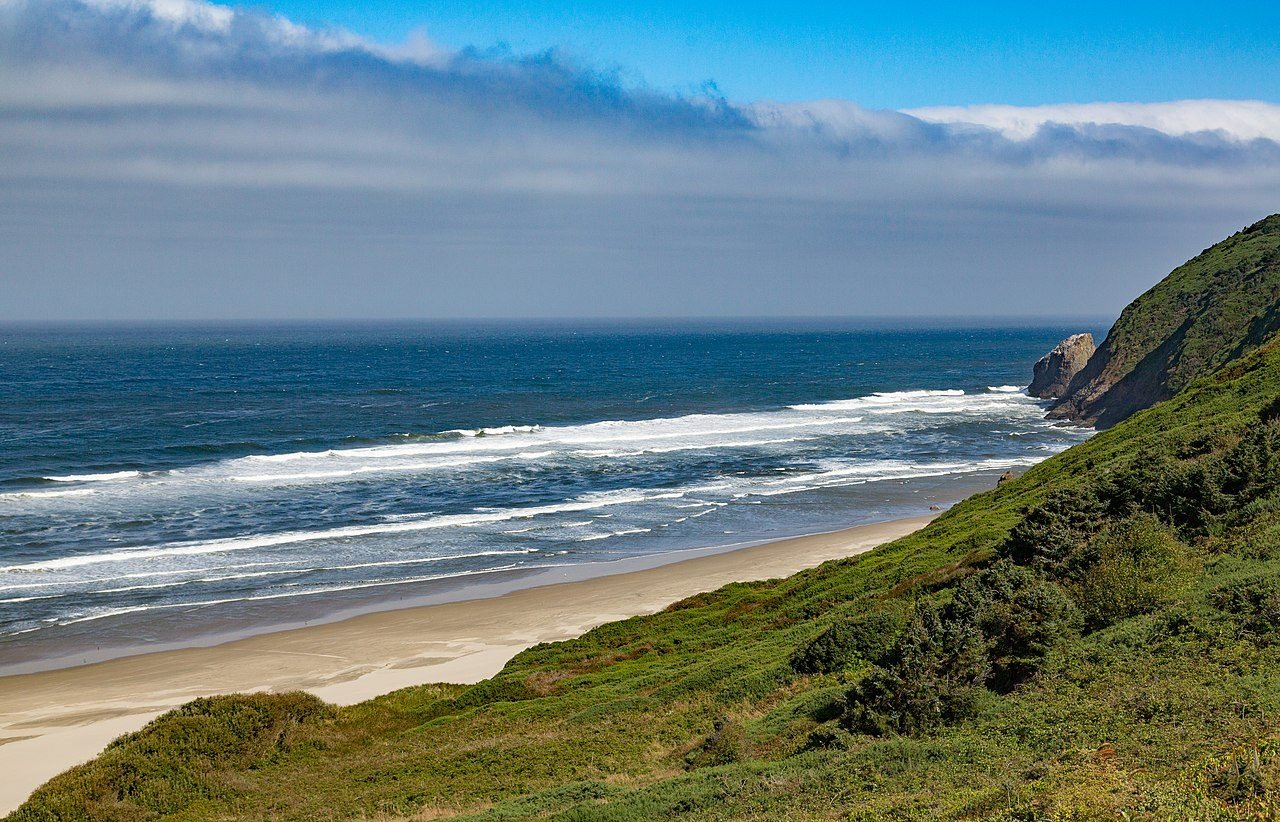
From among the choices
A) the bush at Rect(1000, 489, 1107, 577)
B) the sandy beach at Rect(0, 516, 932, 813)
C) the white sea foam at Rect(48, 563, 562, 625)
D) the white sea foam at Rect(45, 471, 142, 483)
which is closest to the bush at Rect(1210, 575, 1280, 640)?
the bush at Rect(1000, 489, 1107, 577)

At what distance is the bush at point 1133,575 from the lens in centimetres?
1669

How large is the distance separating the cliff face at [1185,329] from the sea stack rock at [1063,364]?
14.4ft

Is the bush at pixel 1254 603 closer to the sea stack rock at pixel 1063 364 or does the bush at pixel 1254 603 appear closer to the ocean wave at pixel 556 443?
the ocean wave at pixel 556 443

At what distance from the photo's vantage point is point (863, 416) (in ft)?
316

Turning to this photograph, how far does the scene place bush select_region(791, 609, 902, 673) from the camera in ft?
64.5

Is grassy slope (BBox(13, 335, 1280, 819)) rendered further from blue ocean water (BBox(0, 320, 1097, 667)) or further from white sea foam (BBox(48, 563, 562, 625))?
blue ocean water (BBox(0, 320, 1097, 667))

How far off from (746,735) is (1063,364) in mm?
102911

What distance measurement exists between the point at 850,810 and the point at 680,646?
52.1 ft

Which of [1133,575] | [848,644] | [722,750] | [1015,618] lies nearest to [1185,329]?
[1133,575]

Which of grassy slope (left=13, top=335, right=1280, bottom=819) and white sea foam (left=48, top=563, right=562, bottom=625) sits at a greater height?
grassy slope (left=13, top=335, right=1280, bottom=819)

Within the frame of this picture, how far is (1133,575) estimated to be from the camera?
17.1 m

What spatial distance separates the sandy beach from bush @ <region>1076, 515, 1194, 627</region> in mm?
18224

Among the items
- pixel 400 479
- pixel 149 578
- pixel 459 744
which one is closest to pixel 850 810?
pixel 459 744

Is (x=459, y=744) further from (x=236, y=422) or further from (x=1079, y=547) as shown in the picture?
(x=236, y=422)
